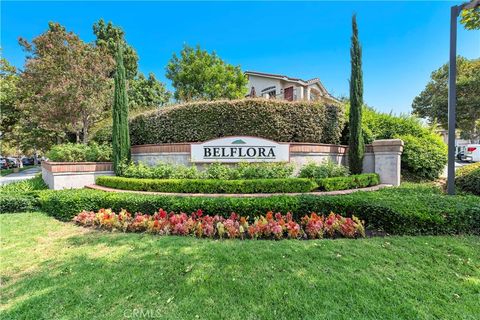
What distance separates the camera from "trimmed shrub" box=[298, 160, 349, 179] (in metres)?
7.08

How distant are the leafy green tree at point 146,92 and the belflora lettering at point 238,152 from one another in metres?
14.0

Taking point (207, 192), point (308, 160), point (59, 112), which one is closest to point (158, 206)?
point (207, 192)

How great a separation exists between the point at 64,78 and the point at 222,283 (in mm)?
13396

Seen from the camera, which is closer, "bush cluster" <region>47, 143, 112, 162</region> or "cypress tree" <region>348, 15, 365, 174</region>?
"cypress tree" <region>348, 15, 365, 174</region>

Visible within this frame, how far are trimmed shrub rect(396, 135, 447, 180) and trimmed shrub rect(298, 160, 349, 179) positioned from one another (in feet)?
9.88

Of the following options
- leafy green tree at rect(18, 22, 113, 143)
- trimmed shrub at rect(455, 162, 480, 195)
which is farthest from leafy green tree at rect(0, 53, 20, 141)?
trimmed shrub at rect(455, 162, 480, 195)

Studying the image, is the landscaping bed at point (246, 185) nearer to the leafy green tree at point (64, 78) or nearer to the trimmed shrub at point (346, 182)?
the trimmed shrub at point (346, 182)

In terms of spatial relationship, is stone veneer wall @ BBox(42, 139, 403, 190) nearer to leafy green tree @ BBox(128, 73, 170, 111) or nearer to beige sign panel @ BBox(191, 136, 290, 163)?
beige sign panel @ BBox(191, 136, 290, 163)

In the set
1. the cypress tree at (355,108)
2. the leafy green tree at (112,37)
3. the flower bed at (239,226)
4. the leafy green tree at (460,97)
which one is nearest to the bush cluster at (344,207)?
the flower bed at (239,226)

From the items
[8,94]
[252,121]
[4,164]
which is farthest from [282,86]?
[4,164]

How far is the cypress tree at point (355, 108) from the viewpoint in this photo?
8.10m

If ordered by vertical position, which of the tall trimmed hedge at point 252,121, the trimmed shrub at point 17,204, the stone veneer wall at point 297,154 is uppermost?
the tall trimmed hedge at point 252,121

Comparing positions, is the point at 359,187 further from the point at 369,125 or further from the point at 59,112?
the point at 59,112
